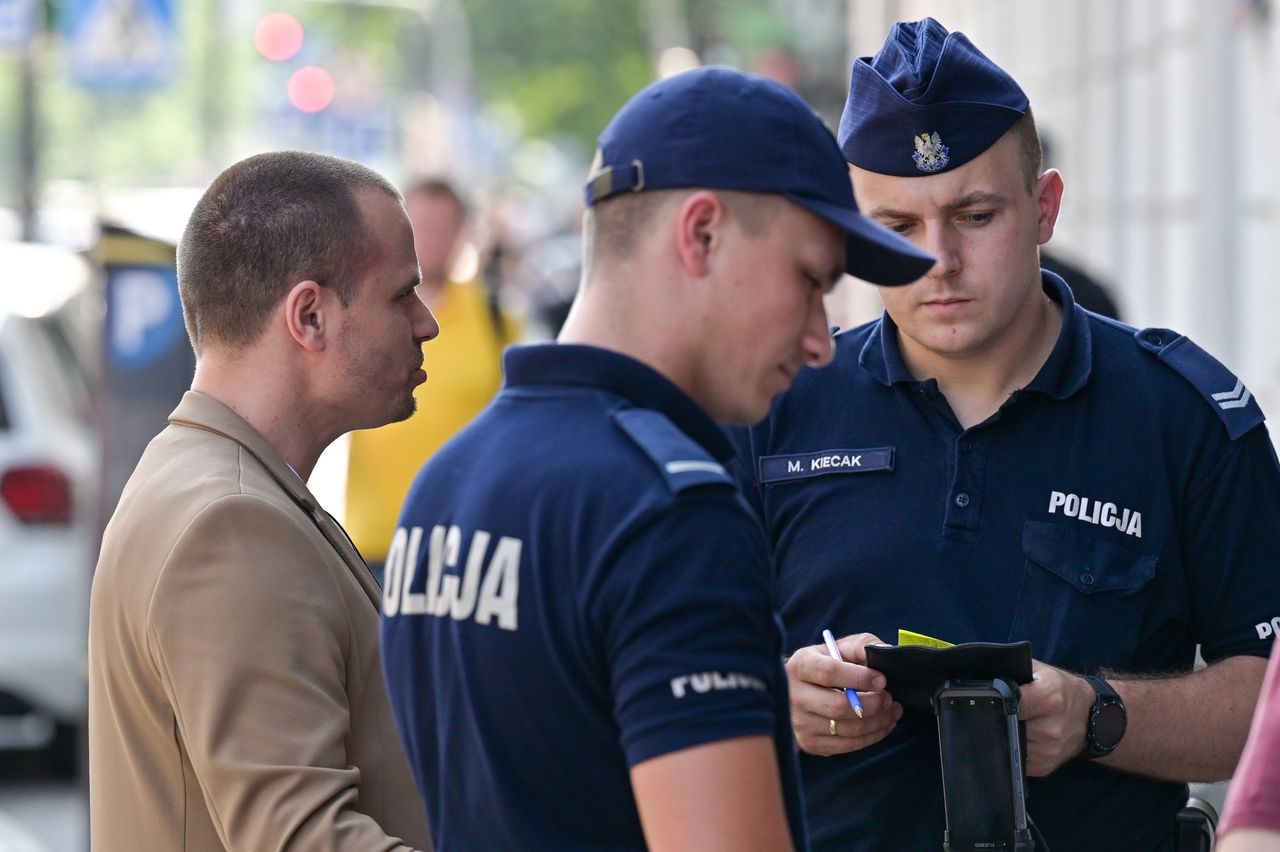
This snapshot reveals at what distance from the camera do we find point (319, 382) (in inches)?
111

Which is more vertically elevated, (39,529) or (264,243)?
(264,243)

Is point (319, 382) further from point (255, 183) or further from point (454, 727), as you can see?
point (454, 727)

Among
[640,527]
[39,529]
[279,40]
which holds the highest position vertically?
[279,40]

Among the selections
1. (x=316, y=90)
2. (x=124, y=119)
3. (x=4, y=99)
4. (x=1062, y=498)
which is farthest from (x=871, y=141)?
(x=124, y=119)

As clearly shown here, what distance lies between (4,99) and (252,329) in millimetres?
41861

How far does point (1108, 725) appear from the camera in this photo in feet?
8.82

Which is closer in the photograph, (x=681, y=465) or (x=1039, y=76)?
(x=681, y=465)

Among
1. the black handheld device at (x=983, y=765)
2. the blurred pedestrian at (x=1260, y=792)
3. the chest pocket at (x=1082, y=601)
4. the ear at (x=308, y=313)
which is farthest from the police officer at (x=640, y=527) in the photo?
the chest pocket at (x=1082, y=601)

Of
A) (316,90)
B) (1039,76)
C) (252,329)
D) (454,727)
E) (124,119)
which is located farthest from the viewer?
(124,119)

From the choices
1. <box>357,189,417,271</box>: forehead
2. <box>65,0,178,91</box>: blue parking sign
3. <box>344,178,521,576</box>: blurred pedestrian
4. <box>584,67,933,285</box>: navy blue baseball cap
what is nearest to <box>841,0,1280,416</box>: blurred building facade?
<box>344,178,521,576</box>: blurred pedestrian

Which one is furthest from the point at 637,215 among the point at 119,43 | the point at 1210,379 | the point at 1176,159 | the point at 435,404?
the point at 119,43

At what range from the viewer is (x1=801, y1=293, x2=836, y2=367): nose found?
6.84 ft

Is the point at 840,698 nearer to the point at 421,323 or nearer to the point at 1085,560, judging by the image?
the point at 1085,560

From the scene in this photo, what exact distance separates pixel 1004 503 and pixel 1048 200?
534mm
